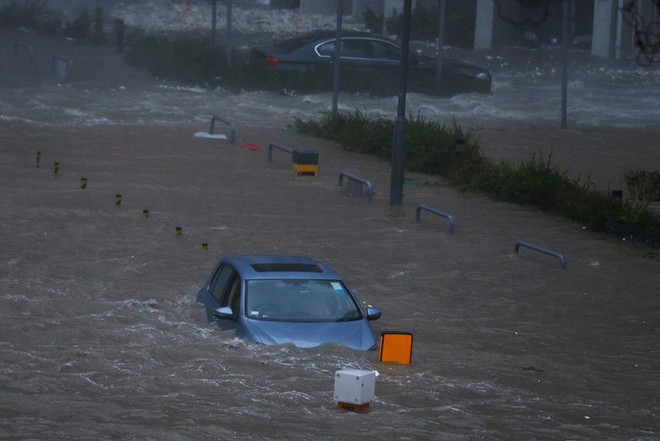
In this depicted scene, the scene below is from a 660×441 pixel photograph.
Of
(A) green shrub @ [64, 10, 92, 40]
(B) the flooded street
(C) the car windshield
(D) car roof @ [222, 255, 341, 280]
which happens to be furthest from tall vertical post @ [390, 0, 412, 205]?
(A) green shrub @ [64, 10, 92, 40]

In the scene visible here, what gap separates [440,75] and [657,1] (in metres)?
28.9

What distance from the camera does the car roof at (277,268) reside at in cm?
1177

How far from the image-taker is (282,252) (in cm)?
1645

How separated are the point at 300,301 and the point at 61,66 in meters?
25.3

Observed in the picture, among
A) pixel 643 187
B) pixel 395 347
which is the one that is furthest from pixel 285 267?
pixel 643 187

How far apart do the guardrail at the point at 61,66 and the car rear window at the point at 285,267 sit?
2414cm

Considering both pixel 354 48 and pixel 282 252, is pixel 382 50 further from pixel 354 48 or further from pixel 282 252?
pixel 282 252

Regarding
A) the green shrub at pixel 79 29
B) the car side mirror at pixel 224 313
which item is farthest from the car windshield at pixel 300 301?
the green shrub at pixel 79 29

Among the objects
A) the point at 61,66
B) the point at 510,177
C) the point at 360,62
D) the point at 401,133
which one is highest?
the point at 360,62

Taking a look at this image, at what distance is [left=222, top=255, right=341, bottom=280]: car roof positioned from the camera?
463 inches

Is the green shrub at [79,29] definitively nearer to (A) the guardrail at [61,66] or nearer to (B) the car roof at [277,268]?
(A) the guardrail at [61,66]

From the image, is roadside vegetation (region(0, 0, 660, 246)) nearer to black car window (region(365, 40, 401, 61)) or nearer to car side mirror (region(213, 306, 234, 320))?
black car window (region(365, 40, 401, 61))

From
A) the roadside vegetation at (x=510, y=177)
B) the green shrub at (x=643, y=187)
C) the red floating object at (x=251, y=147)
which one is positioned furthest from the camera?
the red floating object at (x=251, y=147)

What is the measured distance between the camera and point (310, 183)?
71.8ft
